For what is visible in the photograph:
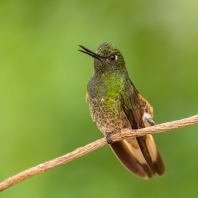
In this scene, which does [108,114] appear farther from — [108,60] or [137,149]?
[137,149]

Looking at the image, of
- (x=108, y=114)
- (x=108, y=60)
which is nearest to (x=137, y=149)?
(x=108, y=114)

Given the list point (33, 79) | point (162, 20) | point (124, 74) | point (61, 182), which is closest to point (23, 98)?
point (33, 79)

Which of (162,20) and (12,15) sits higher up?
(12,15)

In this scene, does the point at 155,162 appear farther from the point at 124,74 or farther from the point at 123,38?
the point at 123,38

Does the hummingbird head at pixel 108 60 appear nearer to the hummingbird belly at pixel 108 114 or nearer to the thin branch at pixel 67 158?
the hummingbird belly at pixel 108 114

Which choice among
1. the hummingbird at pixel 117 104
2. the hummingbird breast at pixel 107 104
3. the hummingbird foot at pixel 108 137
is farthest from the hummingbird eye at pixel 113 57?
the hummingbird foot at pixel 108 137

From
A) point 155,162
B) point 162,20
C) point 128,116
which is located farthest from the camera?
point 162,20
